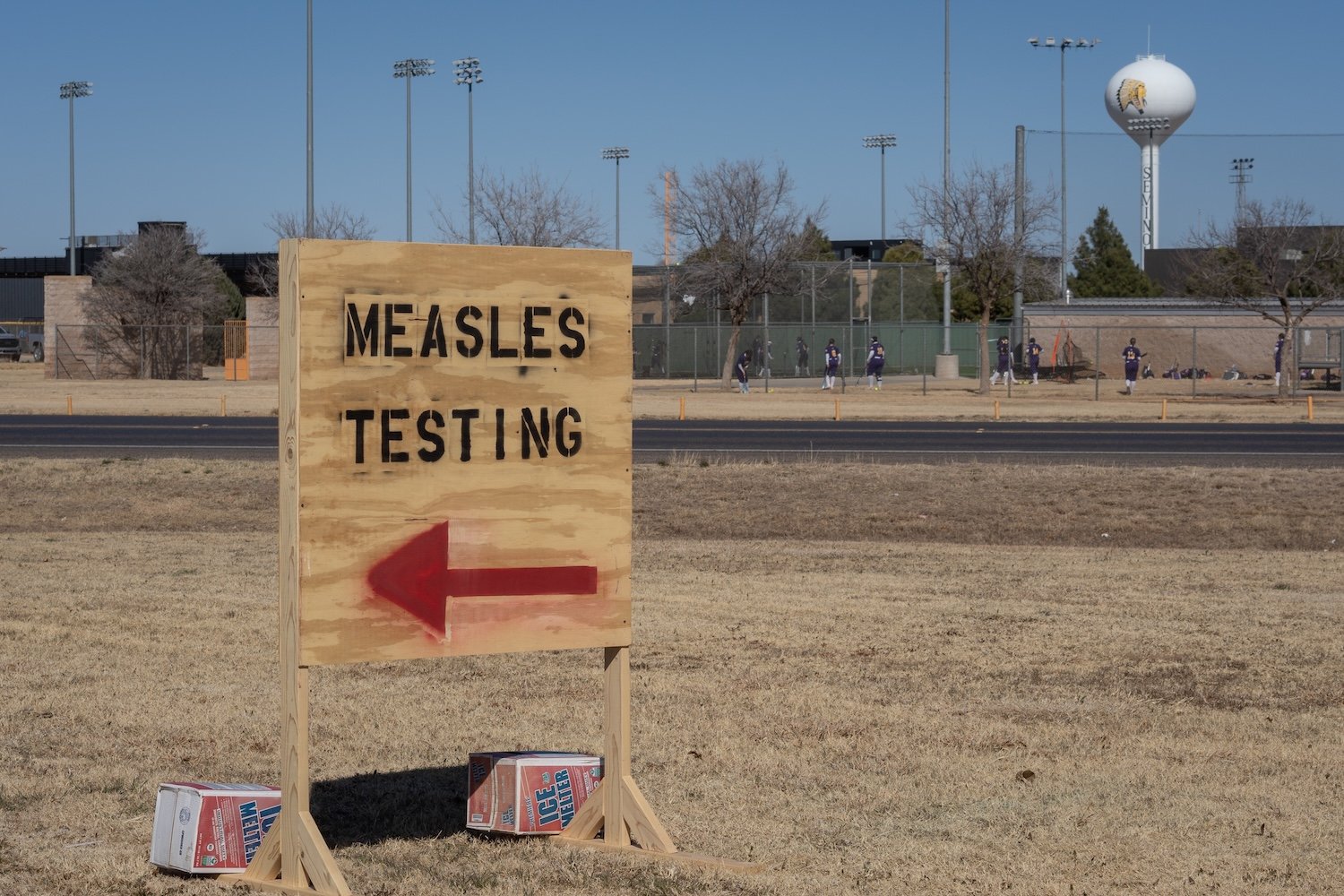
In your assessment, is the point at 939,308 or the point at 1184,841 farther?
the point at 939,308

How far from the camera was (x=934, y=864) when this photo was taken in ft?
17.8

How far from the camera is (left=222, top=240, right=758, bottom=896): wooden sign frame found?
522cm

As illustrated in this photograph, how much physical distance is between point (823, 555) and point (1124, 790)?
8.19m

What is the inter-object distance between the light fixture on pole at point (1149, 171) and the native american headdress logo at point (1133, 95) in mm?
738

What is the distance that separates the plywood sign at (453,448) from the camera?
5.24 metres

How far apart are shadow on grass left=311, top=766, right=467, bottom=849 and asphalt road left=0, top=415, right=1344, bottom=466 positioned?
1706 cm

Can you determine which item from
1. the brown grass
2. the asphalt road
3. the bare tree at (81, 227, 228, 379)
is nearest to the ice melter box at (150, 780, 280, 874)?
the asphalt road

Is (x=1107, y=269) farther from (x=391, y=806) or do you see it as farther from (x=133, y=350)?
(x=391, y=806)

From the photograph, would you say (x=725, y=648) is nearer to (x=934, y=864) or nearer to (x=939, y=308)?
(x=934, y=864)

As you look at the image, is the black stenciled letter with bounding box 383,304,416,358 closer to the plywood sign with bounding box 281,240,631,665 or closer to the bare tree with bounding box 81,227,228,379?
the plywood sign with bounding box 281,240,631,665

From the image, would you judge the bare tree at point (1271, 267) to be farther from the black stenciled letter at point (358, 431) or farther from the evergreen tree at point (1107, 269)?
the black stenciled letter at point (358, 431)

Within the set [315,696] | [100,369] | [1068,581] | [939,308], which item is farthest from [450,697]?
[939,308]

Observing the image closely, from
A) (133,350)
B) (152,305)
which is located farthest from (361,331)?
(152,305)

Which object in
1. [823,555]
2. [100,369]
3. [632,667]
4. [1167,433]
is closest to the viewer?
[632,667]
